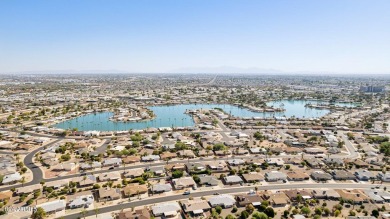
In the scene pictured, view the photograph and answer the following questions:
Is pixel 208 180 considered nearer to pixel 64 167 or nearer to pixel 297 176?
pixel 297 176

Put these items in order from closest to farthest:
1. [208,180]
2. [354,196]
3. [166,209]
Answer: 1. [166,209]
2. [354,196]
3. [208,180]

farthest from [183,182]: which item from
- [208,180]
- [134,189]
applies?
[134,189]

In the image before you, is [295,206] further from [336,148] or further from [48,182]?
[48,182]

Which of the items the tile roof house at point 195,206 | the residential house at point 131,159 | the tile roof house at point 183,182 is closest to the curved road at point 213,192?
the tile roof house at point 183,182

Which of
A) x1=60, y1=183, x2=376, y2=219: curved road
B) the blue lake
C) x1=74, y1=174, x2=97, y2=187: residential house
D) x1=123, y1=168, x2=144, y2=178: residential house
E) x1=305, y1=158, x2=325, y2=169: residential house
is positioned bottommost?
the blue lake

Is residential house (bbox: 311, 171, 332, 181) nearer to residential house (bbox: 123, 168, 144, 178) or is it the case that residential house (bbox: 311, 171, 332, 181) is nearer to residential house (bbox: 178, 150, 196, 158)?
residential house (bbox: 178, 150, 196, 158)

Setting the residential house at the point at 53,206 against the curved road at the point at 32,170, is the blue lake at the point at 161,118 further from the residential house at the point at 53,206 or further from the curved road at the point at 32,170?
the residential house at the point at 53,206

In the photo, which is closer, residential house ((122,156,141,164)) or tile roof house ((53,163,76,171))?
tile roof house ((53,163,76,171))

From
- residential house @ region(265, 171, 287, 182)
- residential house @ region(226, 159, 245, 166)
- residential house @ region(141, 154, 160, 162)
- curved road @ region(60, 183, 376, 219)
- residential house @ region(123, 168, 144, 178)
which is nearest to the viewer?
curved road @ region(60, 183, 376, 219)

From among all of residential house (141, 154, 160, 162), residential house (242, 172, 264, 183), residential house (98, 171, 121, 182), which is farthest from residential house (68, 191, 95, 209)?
residential house (242, 172, 264, 183)

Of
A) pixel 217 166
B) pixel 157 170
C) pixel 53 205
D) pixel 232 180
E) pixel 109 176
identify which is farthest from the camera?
pixel 217 166

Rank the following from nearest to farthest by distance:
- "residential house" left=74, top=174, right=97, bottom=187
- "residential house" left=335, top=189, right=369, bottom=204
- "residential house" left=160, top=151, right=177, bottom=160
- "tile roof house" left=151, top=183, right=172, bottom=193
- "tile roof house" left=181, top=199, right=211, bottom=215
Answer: "tile roof house" left=181, top=199, right=211, bottom=215 → "residential house" left=335, top=189, right=369, bottom=204 → "tile roof house" left=151, top=183, right=172, bottom=193 → "residential house" left=74, top=174, right=97, bottom=187 → "residential house" left=160, top=151, right=177, bottom=160

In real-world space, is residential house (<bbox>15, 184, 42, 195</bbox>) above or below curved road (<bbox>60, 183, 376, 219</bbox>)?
above
